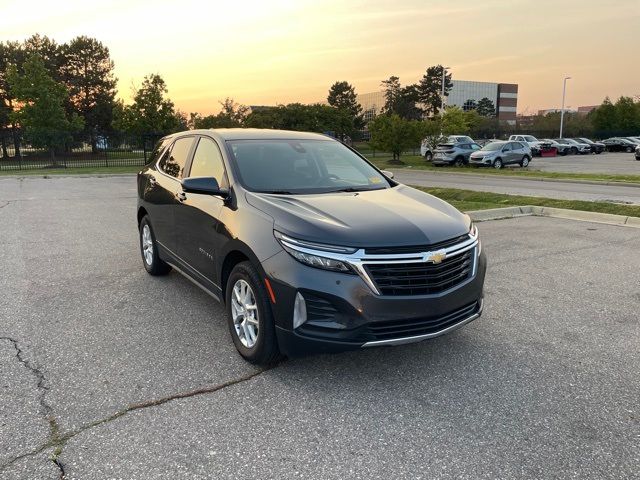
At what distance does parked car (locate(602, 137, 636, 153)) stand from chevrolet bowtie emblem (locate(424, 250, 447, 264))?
5508 centimetres

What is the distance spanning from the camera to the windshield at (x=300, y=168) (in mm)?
4348

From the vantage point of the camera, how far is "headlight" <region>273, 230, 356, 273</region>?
329cm

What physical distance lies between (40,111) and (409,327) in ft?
114

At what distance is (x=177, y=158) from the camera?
18.2 feet

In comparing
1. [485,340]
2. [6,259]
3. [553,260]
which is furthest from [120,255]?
[553,260]

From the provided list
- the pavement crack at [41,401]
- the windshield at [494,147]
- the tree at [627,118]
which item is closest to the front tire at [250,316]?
the pavement crack at [41,401]

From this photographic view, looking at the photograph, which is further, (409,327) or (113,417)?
(409,327)

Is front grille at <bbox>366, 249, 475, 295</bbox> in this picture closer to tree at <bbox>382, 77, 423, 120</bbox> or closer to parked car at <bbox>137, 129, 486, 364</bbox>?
parked car at <bbox>137, 129, 486, 364</bbox>

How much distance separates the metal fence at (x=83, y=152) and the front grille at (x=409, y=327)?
31.9m

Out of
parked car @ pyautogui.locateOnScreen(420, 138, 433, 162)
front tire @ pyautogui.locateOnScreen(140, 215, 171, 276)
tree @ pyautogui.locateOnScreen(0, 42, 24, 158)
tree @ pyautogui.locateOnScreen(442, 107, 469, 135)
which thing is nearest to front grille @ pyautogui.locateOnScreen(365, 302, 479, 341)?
front tire @ pyautogui.locateOnScreen(140, 215, 171, 276)

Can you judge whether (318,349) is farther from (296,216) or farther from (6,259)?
(6,259)

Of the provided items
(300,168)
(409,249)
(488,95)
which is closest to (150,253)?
(300,168)

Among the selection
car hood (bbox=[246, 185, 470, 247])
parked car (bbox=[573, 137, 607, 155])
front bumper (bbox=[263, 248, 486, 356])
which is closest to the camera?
front bumper (bbox=[263, 248, 486, 356])

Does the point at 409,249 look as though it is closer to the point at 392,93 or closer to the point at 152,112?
the point at 152,112
